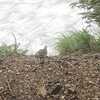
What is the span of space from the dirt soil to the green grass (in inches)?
62.1

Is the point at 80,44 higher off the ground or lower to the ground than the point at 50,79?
higher

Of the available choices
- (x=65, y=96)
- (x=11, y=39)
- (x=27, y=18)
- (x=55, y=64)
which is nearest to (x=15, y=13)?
(x=27, y=18)

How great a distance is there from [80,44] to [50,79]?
2.47 m

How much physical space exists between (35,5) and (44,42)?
221 centimetres

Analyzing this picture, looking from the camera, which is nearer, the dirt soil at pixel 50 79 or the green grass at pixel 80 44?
the dirt soil at pixel 50 79

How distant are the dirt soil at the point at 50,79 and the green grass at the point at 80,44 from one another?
1.58 m

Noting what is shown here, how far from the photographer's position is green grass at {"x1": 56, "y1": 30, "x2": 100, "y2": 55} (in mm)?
6132

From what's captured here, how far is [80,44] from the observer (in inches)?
249

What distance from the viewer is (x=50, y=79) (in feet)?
12.9

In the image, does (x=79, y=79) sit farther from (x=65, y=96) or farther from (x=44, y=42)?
(x=44, y=42)

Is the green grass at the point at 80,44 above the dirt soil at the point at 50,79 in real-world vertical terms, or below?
above

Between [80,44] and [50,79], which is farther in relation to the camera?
[80,44]

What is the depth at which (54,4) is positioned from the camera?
11.2 meters

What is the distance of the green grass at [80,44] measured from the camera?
6132 mm
